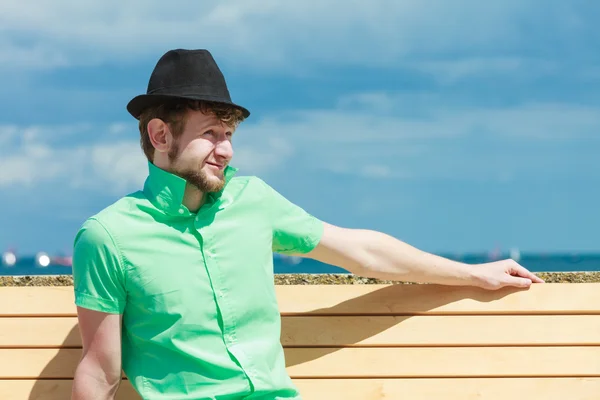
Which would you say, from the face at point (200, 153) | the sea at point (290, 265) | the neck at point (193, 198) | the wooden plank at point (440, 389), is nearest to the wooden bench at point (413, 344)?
the wooden plank at point (440, 389)

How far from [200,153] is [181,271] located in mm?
400

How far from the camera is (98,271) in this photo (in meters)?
2.74

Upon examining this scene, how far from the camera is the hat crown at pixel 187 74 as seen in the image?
2826mm

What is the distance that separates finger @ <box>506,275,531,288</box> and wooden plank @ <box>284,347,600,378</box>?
0.86ft

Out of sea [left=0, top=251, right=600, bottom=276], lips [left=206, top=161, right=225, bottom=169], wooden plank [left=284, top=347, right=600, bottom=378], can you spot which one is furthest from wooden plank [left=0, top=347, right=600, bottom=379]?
sea [left=0, top=251, right=600, bottom=276]

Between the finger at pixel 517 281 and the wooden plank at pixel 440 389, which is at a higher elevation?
the finger at pixel 517 281

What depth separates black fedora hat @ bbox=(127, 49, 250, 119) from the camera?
2.81 metres

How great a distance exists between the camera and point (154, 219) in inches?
111

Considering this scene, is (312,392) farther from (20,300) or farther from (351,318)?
(20,300)

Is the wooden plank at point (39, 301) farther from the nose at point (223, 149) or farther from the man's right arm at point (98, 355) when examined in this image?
the nose at point (223, 149)

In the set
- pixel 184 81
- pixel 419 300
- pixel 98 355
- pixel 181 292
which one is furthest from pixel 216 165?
pixel 419 300

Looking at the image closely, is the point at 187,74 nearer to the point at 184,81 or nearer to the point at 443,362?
the point at 184,81

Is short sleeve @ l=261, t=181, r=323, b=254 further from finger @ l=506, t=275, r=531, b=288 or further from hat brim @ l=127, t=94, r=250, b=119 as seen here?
finger @ l=506, t=275, r=531, b=288

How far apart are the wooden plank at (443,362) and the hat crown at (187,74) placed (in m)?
1.15
